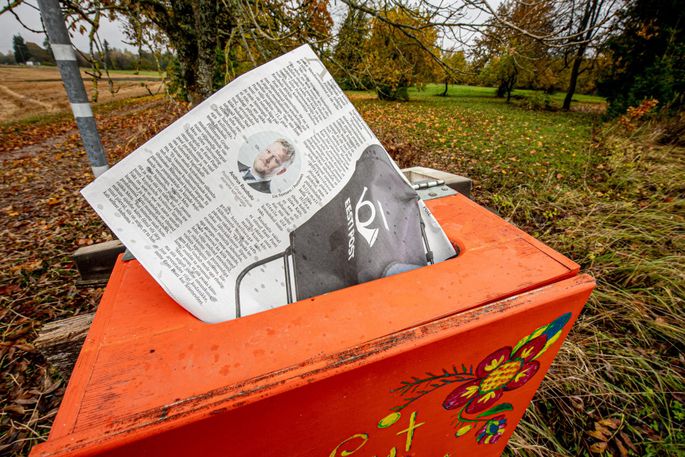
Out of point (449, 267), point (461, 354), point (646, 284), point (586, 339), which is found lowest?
point (586, 339)

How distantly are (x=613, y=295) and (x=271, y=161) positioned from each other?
204 centimetres

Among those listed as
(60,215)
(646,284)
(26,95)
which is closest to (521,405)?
(646,284)

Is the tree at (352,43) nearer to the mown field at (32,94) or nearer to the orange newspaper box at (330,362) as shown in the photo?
the orange newspaper box at (330,362)

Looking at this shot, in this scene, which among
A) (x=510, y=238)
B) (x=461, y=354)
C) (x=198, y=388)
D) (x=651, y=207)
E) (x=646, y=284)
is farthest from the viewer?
(x=651, y=207)

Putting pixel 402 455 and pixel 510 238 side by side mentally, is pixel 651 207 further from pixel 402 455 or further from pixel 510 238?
pixel 402 455

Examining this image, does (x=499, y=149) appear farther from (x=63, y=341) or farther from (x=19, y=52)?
(x=19, y=52)

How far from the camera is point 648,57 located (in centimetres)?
759

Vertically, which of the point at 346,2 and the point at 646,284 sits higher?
the point at 346,2

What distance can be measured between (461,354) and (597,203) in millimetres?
2858

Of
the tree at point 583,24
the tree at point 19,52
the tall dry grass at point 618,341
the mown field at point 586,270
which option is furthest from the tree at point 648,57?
the tree at point 19,52

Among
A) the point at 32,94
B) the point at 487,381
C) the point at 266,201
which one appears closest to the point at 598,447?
the point at 487,381

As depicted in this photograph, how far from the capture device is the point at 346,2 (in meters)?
1.86

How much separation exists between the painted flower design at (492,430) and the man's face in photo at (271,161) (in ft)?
2.83

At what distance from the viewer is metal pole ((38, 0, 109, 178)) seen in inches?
39.8
